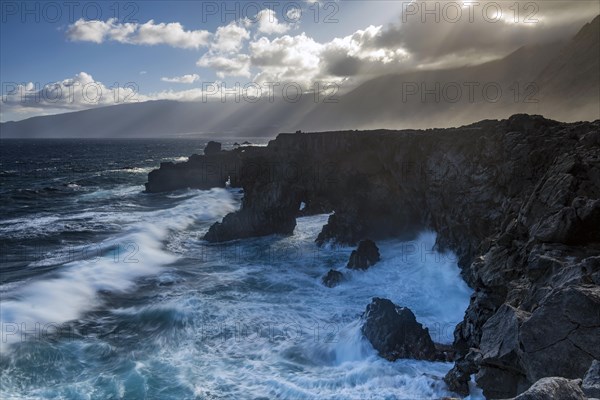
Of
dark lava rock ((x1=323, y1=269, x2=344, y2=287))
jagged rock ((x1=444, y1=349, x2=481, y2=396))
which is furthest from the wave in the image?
jagged rock ((x1=444, y1=349, x2=481, y2=396))

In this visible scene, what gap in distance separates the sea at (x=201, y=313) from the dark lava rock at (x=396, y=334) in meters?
0.58

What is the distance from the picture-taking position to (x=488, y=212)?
2778 centimetres

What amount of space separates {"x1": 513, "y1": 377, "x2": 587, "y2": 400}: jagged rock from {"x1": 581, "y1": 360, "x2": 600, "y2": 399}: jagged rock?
2.95ft

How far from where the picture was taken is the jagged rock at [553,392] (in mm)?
6309

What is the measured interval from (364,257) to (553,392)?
27388 mm

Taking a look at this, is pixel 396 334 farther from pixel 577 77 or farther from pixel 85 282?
pixel 577 77

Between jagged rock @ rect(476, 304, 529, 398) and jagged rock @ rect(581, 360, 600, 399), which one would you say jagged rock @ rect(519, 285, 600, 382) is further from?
jagged rock @ rect(581, 360, 600, 399)

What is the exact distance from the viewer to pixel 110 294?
29484 mm

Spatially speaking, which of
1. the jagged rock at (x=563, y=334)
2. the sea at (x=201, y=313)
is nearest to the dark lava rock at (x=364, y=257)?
the sea at (x=201, y=313)

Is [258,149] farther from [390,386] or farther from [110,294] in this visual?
[390,386]

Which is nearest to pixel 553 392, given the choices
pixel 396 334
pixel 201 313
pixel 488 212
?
pixel 396 334

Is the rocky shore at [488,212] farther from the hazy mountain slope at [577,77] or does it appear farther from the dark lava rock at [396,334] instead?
the hazy mountain slope at [577,77]

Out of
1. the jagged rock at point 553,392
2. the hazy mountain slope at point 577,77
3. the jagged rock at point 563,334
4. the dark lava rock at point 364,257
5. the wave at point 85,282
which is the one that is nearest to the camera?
the jagged rock at point 553,392

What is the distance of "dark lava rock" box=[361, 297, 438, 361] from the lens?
1969 cm
